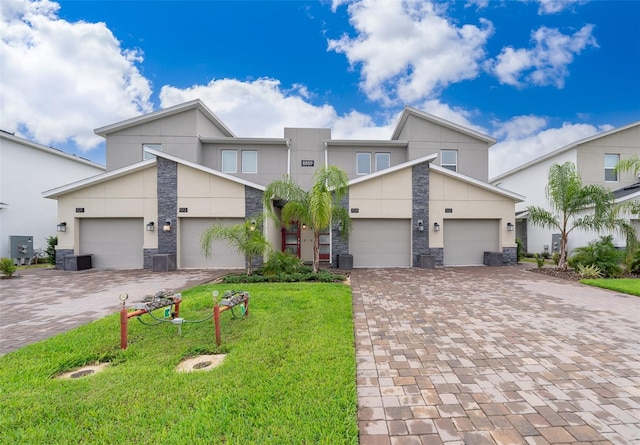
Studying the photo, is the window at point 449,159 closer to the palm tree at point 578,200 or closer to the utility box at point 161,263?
the palm tree at point 578,200

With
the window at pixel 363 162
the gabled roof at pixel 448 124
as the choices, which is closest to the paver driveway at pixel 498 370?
the window at pixel 363 162

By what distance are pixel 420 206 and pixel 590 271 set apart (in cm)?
633

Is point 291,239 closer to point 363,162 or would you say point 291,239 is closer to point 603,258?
point 363,162

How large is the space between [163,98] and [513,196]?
2282cm

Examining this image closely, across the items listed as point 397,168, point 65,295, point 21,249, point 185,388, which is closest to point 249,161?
point 397,168

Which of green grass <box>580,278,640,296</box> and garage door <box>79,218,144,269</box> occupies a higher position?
garage door <box>79,218,144,269</box>

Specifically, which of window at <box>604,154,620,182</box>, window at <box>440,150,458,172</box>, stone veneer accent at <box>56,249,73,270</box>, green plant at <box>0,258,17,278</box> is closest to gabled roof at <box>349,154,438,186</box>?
window at <box>440,150,458,172</box>

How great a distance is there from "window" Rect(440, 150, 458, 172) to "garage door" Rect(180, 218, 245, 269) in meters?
12.8

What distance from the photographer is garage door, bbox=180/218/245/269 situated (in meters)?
11.9

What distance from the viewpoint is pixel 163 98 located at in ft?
61.2

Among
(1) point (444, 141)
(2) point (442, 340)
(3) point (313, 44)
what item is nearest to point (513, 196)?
(1) point (444, 141)

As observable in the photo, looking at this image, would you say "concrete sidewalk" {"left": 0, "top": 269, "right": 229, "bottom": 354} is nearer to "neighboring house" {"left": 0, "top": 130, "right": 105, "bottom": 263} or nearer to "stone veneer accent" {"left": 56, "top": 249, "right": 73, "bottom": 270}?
"stone veneer accent" {"left": 56, "top": 249, "right": 73, "bottom": 270}

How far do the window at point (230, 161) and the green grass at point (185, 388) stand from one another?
39.7 ft

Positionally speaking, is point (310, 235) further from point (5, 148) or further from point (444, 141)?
point (5, 148)
